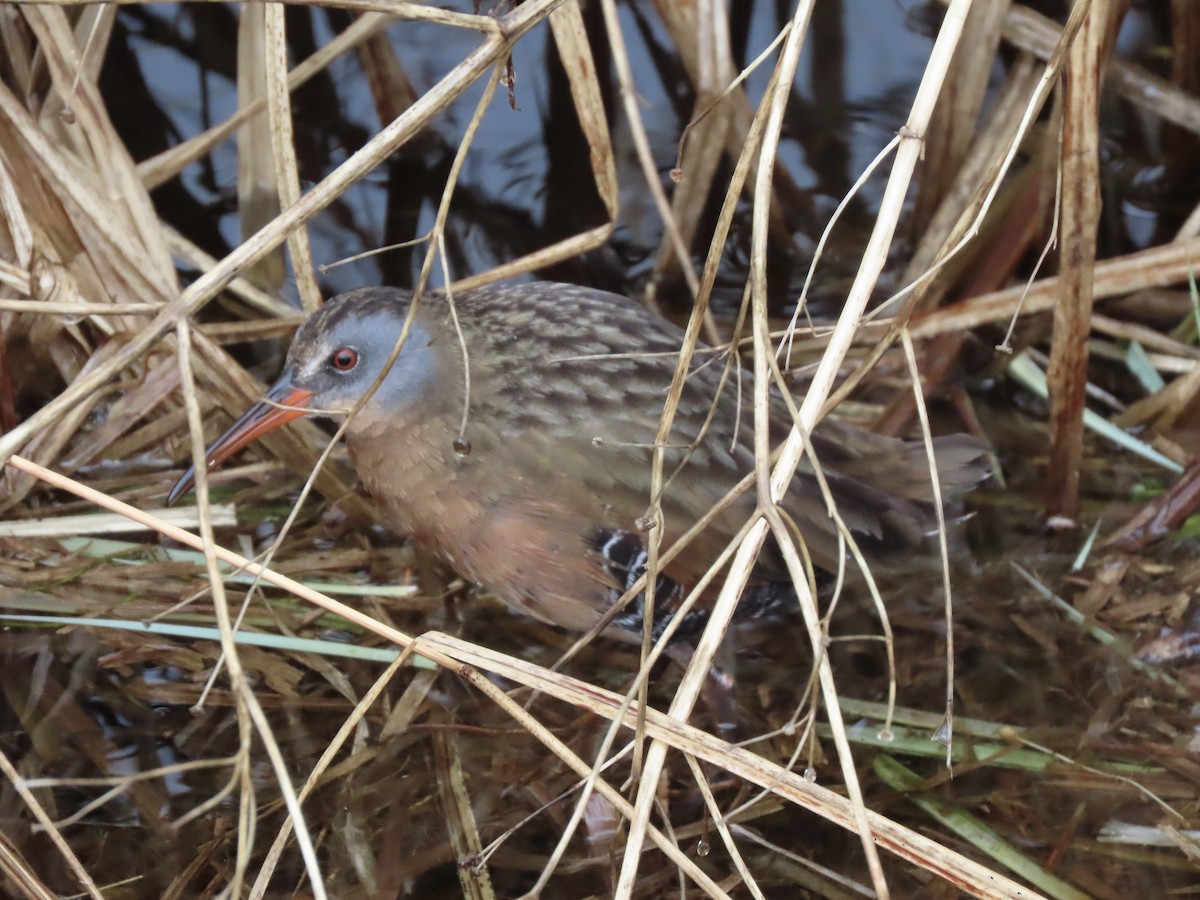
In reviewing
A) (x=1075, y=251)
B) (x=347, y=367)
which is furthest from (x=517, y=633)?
(x=1075, y=251)

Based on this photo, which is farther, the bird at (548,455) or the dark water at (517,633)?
the bird at (548,455)

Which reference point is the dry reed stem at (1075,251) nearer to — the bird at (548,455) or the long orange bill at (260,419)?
the bird at (548,455)

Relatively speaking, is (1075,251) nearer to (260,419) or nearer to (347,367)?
(347,367)

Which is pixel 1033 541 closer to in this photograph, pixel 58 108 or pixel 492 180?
pixel 492 180

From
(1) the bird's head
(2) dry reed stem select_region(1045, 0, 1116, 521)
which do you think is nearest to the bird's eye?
(1) the bird's head

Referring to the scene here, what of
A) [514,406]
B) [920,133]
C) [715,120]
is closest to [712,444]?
[514,406]

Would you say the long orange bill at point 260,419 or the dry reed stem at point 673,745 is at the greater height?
the long orange bill at point 260,419

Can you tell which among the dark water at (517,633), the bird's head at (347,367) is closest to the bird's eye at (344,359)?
the bird's head at (347,367)

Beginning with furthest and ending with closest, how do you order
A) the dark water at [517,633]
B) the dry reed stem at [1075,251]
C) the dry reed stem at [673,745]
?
the dry reed stem at [1075,251]
the dark water at [517,633]
the dry reed stem at [673,745]
